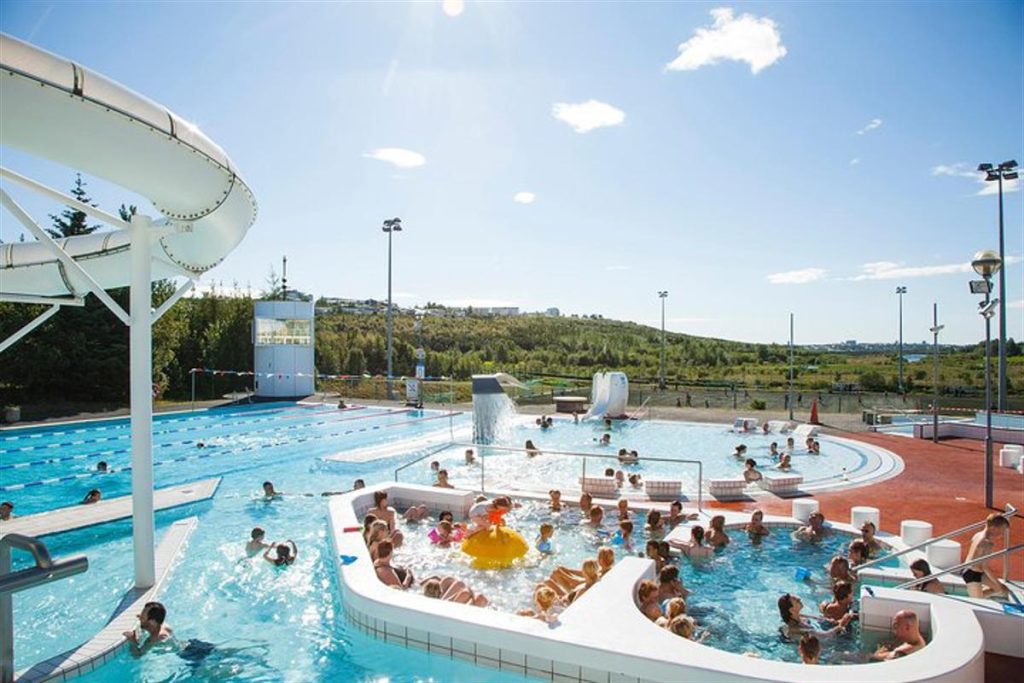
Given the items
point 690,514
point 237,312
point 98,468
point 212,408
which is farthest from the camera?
point 237,312

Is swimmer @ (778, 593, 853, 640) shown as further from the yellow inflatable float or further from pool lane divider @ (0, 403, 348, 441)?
pool lane divider @ (0, 403, 348, 441)

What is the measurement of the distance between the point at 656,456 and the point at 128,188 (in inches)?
613

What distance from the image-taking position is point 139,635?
6574mm

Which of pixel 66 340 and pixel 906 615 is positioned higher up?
pixel 66 340

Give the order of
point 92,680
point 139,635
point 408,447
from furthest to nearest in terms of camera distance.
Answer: point 408,447 → point 139,635 → point 92,680

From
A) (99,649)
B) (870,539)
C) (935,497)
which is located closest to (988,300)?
(935,497)

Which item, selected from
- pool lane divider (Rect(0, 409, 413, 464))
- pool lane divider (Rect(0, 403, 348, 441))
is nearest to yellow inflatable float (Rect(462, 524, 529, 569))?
pool lane divider (Rect(0, 409, 413, 464))

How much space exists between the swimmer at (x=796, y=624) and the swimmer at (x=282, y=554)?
6.60 metres

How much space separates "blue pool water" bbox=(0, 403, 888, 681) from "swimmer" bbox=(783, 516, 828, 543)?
8.28 ft

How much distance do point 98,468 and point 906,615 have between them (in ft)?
54.6

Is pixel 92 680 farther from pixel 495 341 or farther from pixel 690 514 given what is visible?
pixel 495 341

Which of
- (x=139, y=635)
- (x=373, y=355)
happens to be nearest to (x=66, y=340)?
(x=373, y=355)

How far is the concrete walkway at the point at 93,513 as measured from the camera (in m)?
10.4

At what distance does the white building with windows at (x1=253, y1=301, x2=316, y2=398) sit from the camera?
30.6 meters
